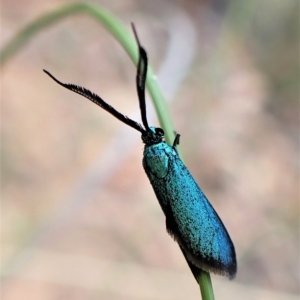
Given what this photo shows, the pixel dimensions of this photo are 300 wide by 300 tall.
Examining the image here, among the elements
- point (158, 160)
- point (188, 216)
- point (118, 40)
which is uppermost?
point (118, 40)

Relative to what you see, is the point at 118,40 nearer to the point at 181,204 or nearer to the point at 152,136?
the point at 152,136

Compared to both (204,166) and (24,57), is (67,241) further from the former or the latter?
(24,57)

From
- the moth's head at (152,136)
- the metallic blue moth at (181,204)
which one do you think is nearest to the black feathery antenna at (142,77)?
the metallic blue moth at (181,204)

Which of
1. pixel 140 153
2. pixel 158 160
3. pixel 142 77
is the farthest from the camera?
pixel 140 153

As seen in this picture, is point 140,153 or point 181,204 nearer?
point 181,204

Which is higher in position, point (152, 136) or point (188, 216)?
point (152, 136)

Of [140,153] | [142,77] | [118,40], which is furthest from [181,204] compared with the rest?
[140,153]
